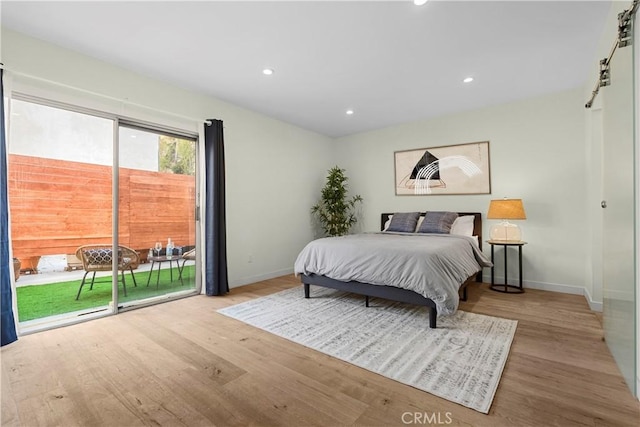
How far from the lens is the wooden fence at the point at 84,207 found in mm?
2870

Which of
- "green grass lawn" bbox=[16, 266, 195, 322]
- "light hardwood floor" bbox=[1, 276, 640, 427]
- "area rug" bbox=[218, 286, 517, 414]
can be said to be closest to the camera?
"light hardwood floor" bbox=[1, 276, 640, 427]

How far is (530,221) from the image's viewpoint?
3871 millimetres

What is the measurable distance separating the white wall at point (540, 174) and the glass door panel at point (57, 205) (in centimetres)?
466

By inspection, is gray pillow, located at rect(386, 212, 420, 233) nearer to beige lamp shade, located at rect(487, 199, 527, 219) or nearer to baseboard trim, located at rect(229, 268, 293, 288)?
beige lamp shade, located at rect(487, 199, 527, 219)

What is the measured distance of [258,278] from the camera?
4391 mm

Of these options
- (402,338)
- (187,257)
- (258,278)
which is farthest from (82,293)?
(402,338)

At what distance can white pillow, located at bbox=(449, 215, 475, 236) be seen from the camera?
4017 mm

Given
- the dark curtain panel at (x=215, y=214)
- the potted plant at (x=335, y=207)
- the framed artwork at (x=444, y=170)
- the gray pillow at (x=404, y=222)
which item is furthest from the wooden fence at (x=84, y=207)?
the framed artwork at (x=444, y=170)

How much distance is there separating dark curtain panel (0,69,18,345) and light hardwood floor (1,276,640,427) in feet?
0.50

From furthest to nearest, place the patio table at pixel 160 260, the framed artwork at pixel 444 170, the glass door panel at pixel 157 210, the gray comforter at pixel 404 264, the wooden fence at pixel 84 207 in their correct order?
the framed artwork at pixel 444 170, the patio table at pixel 160 260, the glass door panel at pixel 157 210, the wooden fence at pixel 84 207, the gray comforter at pixel 404 264

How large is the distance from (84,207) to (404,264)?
365 cm

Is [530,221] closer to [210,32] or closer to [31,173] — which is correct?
[210,32]

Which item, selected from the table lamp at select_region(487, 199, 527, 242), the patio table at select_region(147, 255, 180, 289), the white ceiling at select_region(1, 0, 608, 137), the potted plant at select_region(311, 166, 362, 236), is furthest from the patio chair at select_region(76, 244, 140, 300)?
the table lamp at select_region(487, 199, 527, 242)

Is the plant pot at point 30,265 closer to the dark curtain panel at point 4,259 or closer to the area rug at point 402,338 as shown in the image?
the dark curtain panel at point 4,259
